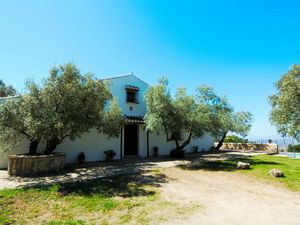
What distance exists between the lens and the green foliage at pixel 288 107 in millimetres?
11734

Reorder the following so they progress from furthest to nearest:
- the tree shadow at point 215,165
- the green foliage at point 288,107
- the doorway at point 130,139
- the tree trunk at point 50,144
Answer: the doorway at point 130,139 → the green foliage at point 288,107 → the tree shadow at point 215,165 → the tree trunk at point 50,144

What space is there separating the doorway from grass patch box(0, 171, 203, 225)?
8352mm

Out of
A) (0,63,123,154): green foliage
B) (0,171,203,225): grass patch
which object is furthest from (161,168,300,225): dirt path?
(0,63,123,154): green foliage

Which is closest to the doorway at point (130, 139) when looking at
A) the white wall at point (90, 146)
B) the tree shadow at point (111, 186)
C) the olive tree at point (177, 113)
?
the white wall at point (90, 146)

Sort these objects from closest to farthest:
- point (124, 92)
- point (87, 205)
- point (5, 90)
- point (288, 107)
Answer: point (87, 205) → point (288, 107) → point (124, 92) → point (5, 90)

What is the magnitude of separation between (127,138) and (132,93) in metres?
3.96

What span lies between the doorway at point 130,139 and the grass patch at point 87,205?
8352 mm

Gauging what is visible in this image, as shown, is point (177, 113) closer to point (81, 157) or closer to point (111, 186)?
point (81, 157)

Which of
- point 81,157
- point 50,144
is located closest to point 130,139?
point 81,157

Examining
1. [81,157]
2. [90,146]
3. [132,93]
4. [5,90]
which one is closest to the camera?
[81,157]

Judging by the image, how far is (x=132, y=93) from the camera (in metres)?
16.8

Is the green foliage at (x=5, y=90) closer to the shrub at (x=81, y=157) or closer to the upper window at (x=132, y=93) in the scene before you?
the upper window at (x=132, y=93)

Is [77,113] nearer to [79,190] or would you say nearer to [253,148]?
[79,190]

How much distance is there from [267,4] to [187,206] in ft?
36.1
